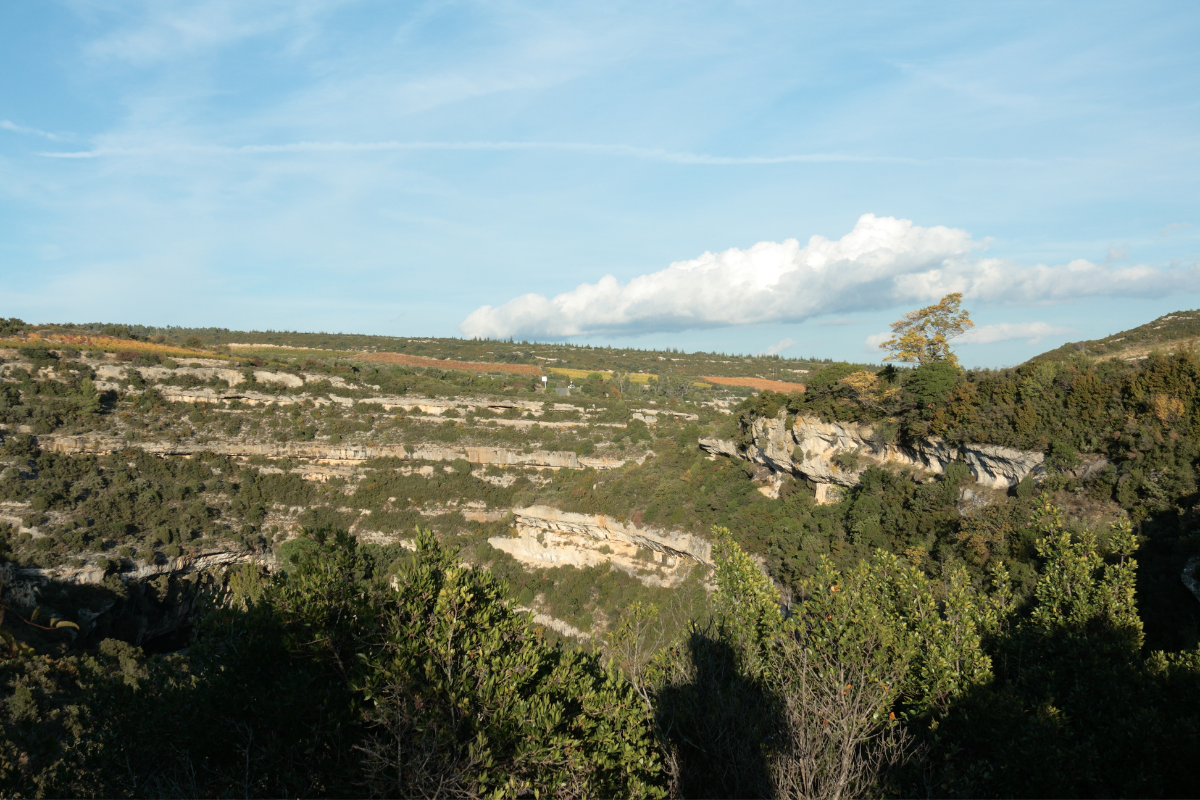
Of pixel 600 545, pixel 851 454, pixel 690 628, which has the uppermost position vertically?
pixel 851 454

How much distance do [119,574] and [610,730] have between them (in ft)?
137

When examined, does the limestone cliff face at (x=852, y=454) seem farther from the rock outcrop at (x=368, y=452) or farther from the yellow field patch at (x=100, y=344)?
the yellow field patch at (x=100, y=344)

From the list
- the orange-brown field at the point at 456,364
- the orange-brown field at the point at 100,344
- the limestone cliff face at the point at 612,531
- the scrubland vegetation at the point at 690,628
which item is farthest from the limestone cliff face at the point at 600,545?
the orange-brown field at the point at 456,364

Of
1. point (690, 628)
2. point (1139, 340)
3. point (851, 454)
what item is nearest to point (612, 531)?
point (851, 454)

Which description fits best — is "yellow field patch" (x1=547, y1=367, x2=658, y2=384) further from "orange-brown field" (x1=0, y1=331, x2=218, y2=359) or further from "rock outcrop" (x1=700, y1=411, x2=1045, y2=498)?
"rock outcrop" (x1=700, y1=411, x2=1045, y2=498)

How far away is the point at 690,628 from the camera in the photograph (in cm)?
1317

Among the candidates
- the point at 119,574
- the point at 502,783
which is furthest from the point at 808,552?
the point at 119,574

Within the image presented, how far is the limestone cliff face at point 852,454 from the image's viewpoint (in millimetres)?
20656

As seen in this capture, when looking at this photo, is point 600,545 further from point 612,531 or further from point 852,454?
point 852,454

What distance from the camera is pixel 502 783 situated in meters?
7.24

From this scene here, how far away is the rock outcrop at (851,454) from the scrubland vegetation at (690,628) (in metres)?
0.49

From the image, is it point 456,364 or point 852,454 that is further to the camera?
point 456,364

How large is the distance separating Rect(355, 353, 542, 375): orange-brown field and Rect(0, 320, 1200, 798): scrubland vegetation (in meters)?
36.9

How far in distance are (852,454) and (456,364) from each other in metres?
63.4
